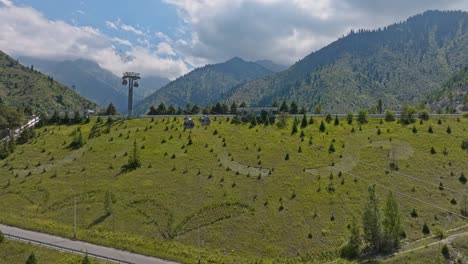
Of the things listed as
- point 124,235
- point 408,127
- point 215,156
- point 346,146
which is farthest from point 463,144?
point 124,235

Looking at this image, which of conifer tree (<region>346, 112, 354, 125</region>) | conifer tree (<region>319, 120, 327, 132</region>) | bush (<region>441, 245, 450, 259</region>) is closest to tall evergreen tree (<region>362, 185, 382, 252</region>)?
bush (<region>441, 245, 450, 259</region>)

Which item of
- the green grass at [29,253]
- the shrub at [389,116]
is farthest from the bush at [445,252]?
the shrub at [389,116]

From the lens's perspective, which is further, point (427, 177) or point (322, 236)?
point (427, 177)

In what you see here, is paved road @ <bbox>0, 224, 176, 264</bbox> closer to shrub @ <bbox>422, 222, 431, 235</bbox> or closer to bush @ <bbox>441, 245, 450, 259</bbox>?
bush @ <bbox>441, 245, 450, 259</bbox>

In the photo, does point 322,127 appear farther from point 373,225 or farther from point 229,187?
point 373,225

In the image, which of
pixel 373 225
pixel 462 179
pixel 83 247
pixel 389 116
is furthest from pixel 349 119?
pixel 83 247

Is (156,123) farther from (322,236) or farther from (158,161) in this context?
(322,236)
